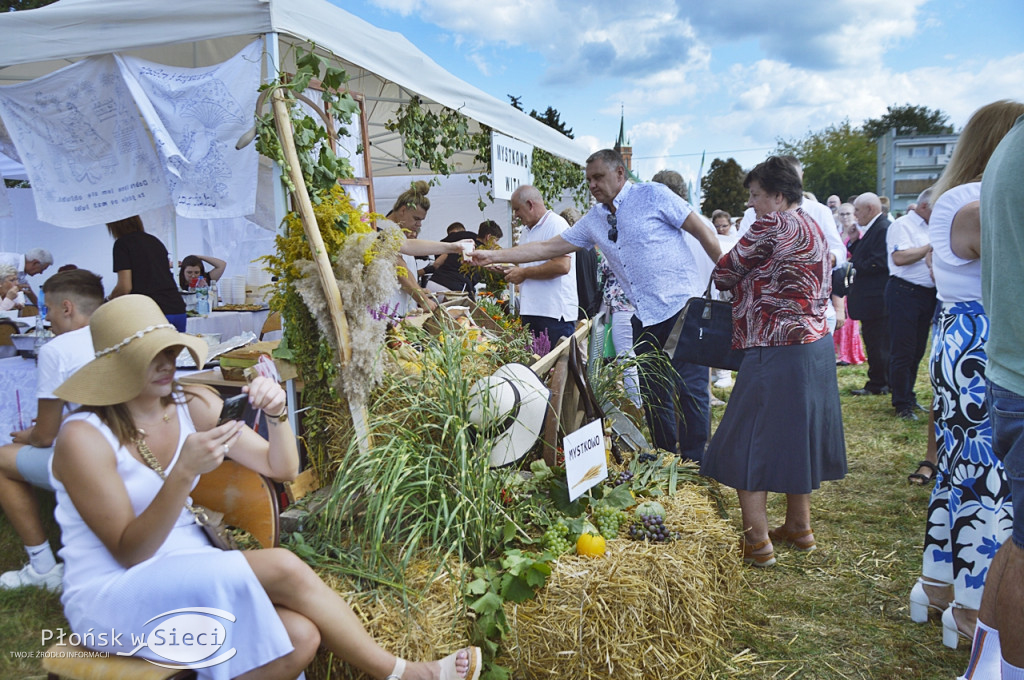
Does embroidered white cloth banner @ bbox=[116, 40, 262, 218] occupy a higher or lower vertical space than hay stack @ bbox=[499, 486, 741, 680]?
higher

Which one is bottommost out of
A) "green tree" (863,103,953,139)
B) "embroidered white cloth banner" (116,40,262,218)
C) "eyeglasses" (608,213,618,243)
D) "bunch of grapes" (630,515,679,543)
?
"bunch of grapes" (630,515,679,543)

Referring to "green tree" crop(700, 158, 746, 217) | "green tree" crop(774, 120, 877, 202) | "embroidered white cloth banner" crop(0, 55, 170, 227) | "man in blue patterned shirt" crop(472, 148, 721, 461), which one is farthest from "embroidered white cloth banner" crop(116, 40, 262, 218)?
"green tree" crop(774, 120, 877, 202)

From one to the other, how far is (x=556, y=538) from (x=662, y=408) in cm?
189

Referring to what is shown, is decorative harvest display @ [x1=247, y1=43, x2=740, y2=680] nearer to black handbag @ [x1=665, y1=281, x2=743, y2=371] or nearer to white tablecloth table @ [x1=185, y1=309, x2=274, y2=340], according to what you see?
black handbag @ [x1=665, y1=281, x2=743, y2=371]

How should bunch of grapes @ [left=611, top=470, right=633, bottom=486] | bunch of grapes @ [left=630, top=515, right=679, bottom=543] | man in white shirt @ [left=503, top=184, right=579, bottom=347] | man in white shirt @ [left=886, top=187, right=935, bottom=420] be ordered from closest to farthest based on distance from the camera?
1. bunch of grapes @ [left=630, top=515, right=679, bottom=543]
2. bunch of grapes @ [left=611, top=470, right=633, bottom=486]
3. man in white shirt @ [left=503, top=184, right=579, bottom=347]
4. man in white shirt @ [left=886, top=187, right=935, bottom=420]

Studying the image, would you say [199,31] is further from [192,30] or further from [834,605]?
[834,605]

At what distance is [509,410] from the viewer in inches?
101

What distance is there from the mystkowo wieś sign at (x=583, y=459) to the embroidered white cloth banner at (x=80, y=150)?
9.96 ft

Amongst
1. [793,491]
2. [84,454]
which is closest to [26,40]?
[84,454]

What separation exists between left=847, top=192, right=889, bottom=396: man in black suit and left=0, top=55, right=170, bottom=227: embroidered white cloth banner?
5.83 metres

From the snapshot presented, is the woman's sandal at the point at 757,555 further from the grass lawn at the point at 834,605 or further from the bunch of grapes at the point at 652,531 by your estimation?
the bunch of grapes at the point at 652,531

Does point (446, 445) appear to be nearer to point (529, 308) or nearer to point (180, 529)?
point (180, 529)

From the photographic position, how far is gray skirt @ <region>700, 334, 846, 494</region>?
2926 mm
